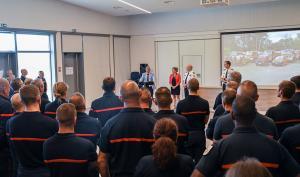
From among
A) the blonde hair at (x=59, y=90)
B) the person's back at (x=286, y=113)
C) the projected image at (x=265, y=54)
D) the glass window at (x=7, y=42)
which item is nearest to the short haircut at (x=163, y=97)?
the person's back at (x=286, y=113)

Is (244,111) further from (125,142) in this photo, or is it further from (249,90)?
(249,90)

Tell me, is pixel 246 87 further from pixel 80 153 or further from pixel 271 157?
pixel 80 153

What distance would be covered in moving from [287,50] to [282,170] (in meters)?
10.8

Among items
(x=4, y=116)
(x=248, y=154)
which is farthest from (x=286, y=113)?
(x=4, y=116)

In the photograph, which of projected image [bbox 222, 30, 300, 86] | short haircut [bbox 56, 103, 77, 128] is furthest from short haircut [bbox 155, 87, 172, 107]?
projected image [bbox 222, 30, 300, 86]

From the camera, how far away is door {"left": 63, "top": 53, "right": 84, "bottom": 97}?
1214cm

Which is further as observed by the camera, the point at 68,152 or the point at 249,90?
the point at 249,90

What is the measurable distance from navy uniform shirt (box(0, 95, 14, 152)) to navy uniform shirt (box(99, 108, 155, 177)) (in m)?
1.62

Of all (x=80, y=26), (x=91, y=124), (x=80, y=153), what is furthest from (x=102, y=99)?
(x=80, y=26)

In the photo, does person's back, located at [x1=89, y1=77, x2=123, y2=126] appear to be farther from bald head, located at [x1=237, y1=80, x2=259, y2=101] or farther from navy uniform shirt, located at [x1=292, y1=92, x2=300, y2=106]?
navy uniform shirt, located at [x1=292, y1=92, x2=300, y2=106]

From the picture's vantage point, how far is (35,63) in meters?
10.9

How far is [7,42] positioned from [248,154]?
9537 mm

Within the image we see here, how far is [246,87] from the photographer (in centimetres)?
338

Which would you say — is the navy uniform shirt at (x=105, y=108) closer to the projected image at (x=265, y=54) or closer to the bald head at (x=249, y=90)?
the bald head at (x=249, y=90)
